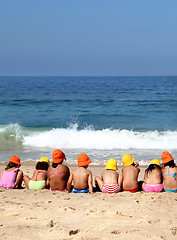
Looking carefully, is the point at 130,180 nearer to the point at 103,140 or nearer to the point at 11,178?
the point at 11,178

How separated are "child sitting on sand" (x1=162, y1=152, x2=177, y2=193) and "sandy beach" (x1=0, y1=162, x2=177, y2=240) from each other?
1.16ft

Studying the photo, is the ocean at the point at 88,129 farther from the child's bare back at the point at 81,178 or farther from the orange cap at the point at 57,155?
the child's bare back at the point at 81,178

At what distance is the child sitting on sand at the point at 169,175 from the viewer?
564 cm

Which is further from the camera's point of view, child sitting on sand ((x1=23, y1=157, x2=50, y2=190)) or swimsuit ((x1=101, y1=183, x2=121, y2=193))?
child sitting on sand ((x1=23, y1=157, x2=50, y2=190))

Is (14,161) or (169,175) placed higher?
(14,161)

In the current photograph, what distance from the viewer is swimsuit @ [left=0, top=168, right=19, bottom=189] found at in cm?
582

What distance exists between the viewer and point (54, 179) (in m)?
5.70

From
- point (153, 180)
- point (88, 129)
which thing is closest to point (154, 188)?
point (153, 180)

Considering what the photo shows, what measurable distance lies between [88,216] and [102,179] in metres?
1.58

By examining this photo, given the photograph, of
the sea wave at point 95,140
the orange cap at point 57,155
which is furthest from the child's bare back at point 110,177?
the sea wave at point 95,140

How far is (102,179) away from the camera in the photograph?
225 inches

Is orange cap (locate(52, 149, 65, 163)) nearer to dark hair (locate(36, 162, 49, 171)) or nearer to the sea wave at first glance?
dark hair (locate(36, 162, 49, 171))

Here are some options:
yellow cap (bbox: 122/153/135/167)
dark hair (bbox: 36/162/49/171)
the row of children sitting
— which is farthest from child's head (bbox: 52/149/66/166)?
yellow cap (bbox: 122/153/135/167)

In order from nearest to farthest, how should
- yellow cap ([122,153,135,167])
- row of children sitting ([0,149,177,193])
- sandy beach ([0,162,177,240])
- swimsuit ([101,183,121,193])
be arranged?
sandy beach ([0,162,177,240]) → swimsuit ([101,183,121,193]) → row of children sitting ([0,149,177,193]) → yellow cap ([122,153,135,167])
